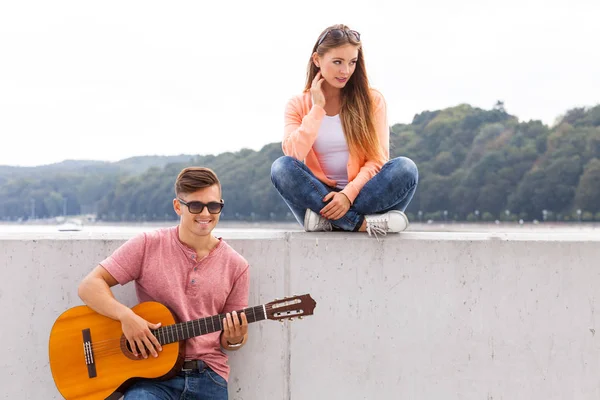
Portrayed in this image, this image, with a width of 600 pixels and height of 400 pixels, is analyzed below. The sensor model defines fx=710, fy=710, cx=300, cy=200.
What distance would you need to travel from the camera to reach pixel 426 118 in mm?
133625

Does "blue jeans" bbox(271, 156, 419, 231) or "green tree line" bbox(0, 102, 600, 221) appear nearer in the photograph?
"blue jeans" bbox(271, 156, 419, 231)

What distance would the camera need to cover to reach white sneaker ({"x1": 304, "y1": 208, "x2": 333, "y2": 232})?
12.4 feet

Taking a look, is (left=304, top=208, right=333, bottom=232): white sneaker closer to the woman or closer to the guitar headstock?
the woman

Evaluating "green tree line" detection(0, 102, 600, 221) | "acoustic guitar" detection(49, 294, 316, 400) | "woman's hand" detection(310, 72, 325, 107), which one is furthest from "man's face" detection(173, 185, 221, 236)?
"green tree line" detection(0, 102, 600, 221)

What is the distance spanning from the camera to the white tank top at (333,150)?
3912 mm

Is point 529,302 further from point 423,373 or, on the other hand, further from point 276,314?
point 276,314

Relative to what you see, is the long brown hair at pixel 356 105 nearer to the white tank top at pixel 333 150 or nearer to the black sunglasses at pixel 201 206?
the white tank top at pixel 333 150

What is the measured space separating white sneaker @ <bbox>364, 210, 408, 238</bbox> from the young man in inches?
31.0

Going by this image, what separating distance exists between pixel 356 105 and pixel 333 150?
0.91ft

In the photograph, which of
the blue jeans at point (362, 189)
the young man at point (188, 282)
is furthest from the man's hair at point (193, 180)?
the blue jeans at point (362, 189)

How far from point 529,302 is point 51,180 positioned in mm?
187548

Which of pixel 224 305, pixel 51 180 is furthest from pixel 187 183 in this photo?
pixel 51 180

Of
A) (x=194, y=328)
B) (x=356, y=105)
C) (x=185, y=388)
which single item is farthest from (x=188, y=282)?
(x=356, y=105)

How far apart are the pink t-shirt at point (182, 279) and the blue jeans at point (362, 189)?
73cm
